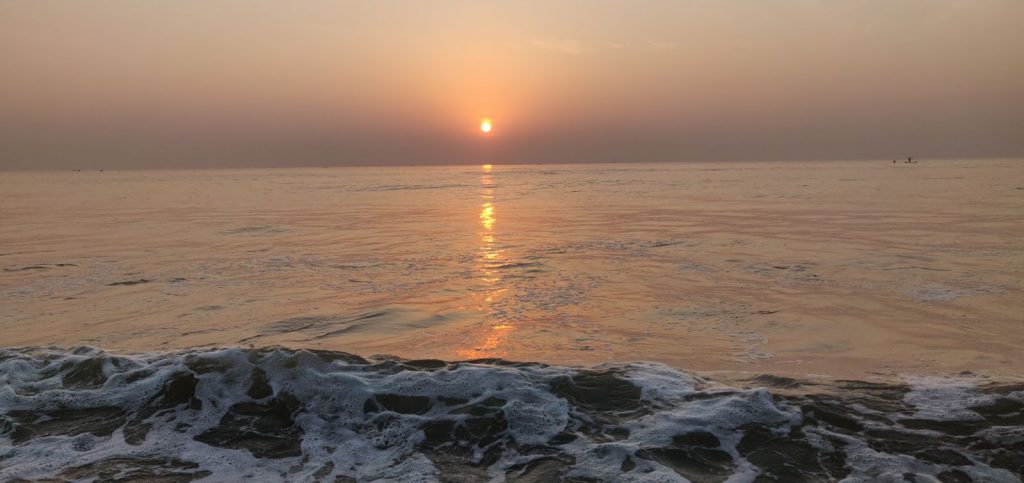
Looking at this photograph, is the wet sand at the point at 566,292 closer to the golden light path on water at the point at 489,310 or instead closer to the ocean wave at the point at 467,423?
the golden light path on water at the point at 489,310

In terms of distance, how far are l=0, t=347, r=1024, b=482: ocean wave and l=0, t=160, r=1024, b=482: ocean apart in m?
0.03

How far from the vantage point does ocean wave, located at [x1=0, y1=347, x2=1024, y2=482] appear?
4871 millimetres

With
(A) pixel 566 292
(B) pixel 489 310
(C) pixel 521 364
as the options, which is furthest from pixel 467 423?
(A) pixel 566 292

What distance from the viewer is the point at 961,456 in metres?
4.87

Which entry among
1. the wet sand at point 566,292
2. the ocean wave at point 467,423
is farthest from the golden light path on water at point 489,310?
the ocean wave at point 467,423

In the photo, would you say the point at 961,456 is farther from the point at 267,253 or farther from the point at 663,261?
the point at 267,253

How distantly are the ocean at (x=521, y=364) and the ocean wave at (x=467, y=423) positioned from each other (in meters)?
0.03

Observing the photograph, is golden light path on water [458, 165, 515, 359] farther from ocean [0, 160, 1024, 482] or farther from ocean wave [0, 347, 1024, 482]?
ocean wave [0, 347, 1024, 482]

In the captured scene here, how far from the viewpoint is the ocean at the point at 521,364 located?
16.6 ft

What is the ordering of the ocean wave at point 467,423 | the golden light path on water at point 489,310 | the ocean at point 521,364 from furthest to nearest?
the golden light path on water at point 489,310
the ocean at point 521,364
the ocean wave at point 467,423

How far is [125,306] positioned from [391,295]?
436 cm

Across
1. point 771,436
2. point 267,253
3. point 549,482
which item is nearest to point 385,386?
point 549,482

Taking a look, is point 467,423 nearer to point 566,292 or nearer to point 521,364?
point 521,364

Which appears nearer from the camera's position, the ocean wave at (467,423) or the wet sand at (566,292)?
the ocean wave at (467,423)
